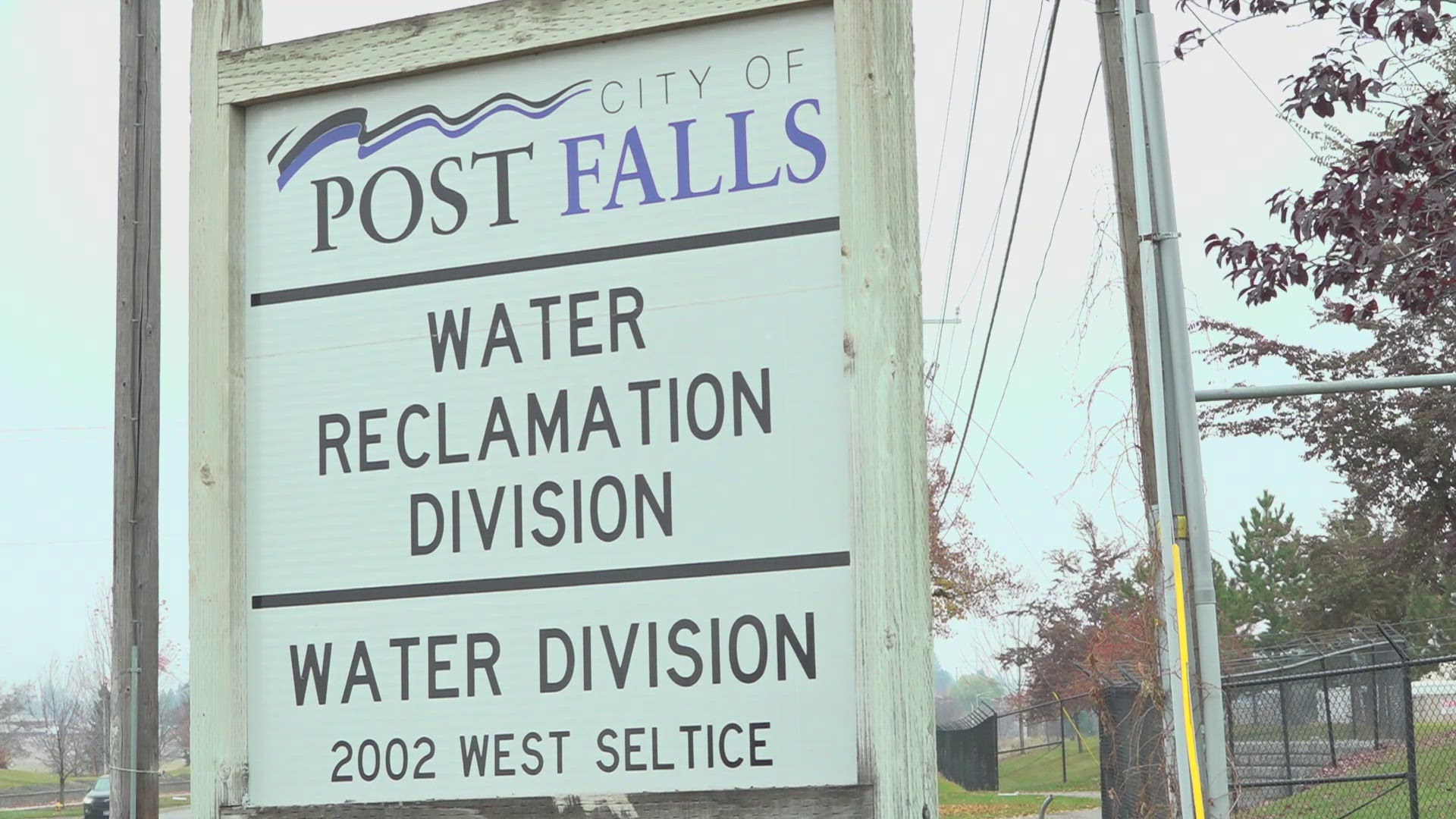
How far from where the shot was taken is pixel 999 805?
24047mm

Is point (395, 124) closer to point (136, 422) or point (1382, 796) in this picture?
point (136, 422)

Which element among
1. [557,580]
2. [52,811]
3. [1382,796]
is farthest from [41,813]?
[557,580]

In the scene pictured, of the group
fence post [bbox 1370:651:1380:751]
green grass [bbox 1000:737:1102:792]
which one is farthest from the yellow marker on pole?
green grass [bbox 1000:737:1102:792]

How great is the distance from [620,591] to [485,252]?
592 mm

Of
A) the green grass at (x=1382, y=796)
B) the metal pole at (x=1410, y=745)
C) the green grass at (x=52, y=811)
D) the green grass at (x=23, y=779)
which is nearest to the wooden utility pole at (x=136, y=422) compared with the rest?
the metal pole at (x=1410, y=745)

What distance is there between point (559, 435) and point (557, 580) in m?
0.22

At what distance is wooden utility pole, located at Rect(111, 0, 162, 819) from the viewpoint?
9680mm

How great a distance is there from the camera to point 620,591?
2.26 metres

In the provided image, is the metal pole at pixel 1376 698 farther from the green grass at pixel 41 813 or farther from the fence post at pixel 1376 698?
the green grass at pixel 41 813

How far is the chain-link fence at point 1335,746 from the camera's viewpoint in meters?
14.1

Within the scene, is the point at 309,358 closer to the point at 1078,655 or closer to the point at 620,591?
the point at 620,591

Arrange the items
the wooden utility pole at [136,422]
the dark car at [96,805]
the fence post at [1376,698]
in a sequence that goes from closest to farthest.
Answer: the wooden utility pole at [136,422], the fence post at [1376,698], the dark car at [96,805]

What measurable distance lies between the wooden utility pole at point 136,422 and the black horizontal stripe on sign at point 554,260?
26.0 feet

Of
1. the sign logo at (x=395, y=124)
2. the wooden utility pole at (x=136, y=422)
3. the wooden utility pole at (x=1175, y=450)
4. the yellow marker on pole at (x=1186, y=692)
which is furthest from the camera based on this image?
the wooden utility pole at (x=136, y=422)
